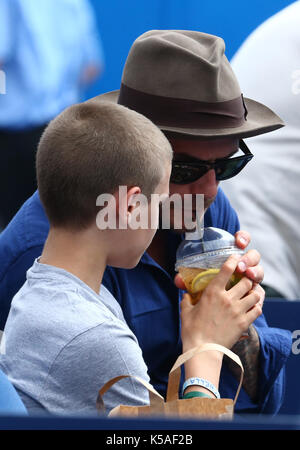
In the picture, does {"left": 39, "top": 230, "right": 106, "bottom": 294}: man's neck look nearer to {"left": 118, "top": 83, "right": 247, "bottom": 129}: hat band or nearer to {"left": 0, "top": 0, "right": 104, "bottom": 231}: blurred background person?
{"left": 118, "top": 83, "right": 247, "bottom": 129}: hat band

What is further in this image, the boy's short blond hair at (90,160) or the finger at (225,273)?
the finger at (225,273)

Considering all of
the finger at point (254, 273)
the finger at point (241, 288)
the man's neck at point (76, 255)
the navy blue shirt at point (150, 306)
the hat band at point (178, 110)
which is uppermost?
the hat band at point (178, 110)

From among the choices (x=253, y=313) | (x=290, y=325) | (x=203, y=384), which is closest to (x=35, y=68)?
(x=290, y=325)

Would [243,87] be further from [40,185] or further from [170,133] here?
[40,185]

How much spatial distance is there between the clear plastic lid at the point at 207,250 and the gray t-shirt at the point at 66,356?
12.5 inches

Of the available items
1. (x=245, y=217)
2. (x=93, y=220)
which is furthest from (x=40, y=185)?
(x=245, y=217)

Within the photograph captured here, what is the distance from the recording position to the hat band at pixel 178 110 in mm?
1719

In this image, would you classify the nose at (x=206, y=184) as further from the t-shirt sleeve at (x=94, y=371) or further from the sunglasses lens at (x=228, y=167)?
the t-shirt sleeve at (x=94, y=371)

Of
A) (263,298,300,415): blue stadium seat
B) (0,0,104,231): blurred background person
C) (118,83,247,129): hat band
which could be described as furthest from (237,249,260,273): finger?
(0,0,104,231): blurred background person

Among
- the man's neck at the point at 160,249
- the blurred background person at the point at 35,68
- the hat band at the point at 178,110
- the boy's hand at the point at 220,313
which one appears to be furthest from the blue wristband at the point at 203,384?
the blurred background person at the point at 35,68

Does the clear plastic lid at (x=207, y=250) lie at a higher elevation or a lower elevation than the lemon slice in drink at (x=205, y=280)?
higher

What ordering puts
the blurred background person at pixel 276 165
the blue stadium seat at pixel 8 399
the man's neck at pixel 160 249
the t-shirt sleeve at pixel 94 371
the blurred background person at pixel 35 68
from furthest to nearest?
the blurred background person at pixel 35 68
the blurred background person at pixel 276 165
the man's neck at pixel 160 249
the t-shirt sleeve at pixel 94 371
the blue stadium seat at pixel 8 399

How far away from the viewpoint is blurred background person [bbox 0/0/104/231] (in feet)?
9.86
